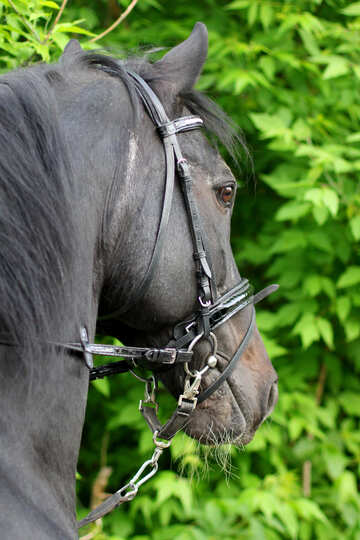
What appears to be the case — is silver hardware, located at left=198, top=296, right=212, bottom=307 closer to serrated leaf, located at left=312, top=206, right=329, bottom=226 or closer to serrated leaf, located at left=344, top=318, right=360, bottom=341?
serrated leaf, located at left=312, top=206, right=329, bottom=226

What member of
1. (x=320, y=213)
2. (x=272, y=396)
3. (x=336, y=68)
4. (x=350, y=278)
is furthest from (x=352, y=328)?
(x=272, y=396)

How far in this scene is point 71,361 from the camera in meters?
1.43

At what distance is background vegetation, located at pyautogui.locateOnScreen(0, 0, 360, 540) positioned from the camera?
10.0 ft

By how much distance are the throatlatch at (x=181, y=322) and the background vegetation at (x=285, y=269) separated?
1030 mm

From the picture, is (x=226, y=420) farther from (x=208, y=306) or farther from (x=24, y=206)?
(x=24, y=206)

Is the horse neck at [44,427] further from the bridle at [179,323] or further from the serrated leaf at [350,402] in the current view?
the serrated leaf at [350,402]

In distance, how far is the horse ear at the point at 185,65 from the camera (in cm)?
166

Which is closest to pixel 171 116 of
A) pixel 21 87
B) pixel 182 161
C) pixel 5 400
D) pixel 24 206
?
pixel 182 161

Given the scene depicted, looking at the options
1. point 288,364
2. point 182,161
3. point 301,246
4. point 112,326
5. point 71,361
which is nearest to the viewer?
point 71,361

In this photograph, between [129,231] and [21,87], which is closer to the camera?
[21,87]

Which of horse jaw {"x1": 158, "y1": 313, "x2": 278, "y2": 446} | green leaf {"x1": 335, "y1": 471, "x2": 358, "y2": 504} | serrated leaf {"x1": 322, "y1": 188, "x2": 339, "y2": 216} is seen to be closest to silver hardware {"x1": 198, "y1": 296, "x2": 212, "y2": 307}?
horse jaw {"x1": 158, "y1": 313, "x2": 278, "y2": 446}

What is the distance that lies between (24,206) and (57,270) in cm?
15

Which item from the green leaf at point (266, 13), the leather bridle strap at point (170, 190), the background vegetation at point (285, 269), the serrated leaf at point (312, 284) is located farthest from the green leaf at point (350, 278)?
the leather bridle strap at point (170, 190)

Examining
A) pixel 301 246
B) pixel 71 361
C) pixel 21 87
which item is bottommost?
pixel 301 246
